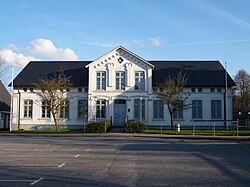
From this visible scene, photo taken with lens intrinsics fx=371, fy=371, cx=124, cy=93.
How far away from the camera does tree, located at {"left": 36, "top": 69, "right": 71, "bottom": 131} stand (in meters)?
40.1

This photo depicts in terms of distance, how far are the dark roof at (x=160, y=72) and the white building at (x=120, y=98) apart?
118 millimetres

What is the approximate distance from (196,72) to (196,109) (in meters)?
5.04

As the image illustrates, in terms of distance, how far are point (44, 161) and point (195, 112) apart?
99.8 feet

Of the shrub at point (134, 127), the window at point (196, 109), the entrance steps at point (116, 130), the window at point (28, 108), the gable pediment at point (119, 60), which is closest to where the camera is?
the shrub at point (134, 127)

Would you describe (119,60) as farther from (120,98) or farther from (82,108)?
(82,108)

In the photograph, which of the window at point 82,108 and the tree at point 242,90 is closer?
the window at point 82,108

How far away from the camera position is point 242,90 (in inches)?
2562

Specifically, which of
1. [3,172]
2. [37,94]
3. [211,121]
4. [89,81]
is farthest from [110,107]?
[3,172]

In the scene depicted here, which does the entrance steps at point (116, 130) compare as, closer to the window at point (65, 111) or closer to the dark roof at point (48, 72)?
the window at point (65, 111)

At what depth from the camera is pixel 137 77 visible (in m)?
41.7

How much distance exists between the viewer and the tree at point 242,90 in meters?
64.3

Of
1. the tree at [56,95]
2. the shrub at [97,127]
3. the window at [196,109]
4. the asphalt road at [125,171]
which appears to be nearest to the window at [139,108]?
the shrub at [97,127]

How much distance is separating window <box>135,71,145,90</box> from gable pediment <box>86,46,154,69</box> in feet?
2.66

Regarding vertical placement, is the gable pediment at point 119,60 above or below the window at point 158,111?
above
